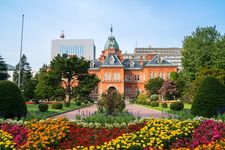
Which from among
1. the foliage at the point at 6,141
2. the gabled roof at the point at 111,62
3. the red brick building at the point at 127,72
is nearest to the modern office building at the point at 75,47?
the red brick building at the point at 127,72

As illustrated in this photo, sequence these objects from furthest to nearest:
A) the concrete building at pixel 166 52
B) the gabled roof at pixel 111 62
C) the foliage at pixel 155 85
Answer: the concrete building at pixel 166 52, the gabled roof at pixel 111 62, the foliage at pixel 155 85

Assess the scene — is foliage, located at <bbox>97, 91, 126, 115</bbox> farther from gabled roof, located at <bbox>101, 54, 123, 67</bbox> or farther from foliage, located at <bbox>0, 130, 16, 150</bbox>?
gabled roof, located at <bbox>101, 54, 123, 67</bbox>

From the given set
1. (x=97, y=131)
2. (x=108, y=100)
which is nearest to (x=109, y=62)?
(x=108, y=100)

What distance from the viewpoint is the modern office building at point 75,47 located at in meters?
144

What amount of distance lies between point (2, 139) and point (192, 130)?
6166 millimetres

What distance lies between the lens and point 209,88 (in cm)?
1717

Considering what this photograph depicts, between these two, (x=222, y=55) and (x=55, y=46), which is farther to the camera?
(x=55, y=46)

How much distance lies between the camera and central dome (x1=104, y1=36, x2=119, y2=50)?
3554 inches

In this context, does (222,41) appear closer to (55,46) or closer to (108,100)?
(108,100)

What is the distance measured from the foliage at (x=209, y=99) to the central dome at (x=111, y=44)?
73.1 meters

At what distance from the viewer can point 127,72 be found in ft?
274

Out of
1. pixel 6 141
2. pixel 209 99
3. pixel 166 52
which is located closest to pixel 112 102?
pixel 209 99

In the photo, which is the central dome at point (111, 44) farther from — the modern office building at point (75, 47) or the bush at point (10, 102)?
the bush at point (10, 102)

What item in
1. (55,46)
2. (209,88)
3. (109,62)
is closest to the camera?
(209,88)
